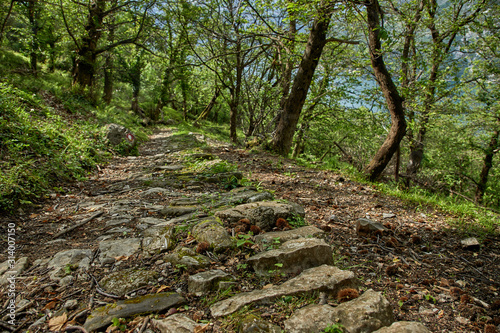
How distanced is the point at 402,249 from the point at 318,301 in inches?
71.9

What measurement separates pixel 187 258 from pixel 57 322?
99 cm

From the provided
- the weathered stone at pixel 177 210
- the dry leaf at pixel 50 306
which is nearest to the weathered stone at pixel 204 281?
the dry leaf at pixel 50 306

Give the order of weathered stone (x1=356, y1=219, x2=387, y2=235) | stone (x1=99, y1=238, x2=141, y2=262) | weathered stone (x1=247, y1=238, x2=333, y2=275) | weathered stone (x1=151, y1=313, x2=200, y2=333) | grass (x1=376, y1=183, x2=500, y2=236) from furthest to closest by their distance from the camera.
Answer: grass (x1=376, y1=183, x2=500, y2=236), weathered stone (x1=356, y1=219, x2=387, y2=235), stone (x1=99, y1=238, x2=141, y2=262), weathered stone (x1=247, y1=238, x2=333, y2=275), weathered stone (x1=151, y1=313, x2=200, y2=333)

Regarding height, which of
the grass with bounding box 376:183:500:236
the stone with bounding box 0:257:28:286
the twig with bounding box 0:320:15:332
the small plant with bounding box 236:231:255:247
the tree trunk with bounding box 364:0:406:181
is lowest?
the stone with bounding box 0:257:28:286

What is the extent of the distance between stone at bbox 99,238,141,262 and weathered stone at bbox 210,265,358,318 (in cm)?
133

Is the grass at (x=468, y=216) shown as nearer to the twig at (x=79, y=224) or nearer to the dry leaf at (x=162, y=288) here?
the dry leaf at (x=162, y=288)

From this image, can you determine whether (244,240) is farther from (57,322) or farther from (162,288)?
(57,322)

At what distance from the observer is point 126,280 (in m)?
2.18

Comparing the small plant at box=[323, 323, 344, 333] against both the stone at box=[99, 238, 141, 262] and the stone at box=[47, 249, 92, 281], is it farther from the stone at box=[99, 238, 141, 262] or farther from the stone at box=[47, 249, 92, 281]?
the stone at box=[47, 249, 92, 281]

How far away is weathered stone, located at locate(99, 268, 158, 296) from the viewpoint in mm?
2082

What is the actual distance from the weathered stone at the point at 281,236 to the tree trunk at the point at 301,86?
198 inches

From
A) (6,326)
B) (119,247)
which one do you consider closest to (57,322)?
(6,326)

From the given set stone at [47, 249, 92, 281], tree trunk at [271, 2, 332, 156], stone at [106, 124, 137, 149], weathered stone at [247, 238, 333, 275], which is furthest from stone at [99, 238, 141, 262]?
stone at [106, 124, 137, 149]

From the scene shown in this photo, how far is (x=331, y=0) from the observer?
4.89 metres
